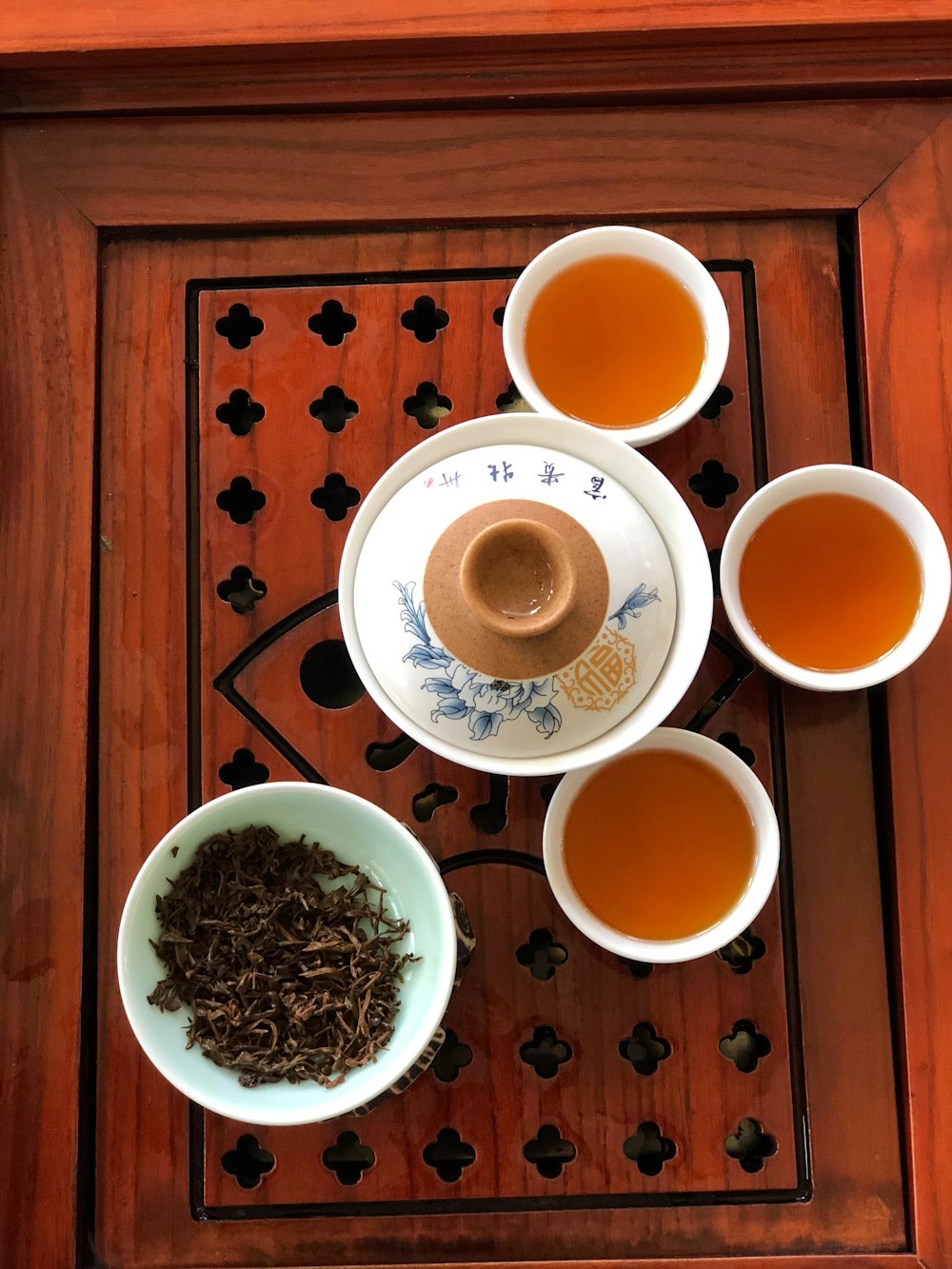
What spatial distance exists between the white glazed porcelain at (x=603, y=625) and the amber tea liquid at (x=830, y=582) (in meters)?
0.20

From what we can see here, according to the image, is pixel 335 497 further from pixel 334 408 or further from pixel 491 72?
pixel 491 72

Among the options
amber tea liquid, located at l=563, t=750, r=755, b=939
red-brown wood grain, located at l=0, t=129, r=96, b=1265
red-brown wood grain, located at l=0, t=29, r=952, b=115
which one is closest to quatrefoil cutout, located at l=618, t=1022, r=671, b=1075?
amber tea liquid, located at l=563, t=750, r=755, b=939

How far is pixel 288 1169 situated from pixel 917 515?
92 cm

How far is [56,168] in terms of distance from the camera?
1101mm

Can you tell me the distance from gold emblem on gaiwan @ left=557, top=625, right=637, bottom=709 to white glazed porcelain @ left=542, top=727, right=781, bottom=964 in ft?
0.54

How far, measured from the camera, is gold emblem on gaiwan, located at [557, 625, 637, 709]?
836 millimetres

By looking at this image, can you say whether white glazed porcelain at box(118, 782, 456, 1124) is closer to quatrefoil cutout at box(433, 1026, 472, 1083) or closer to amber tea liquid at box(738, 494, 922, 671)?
quatrefoil cutout at box(433, 1026, 472, 1083)

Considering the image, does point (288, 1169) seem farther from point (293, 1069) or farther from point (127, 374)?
point (127, 374)

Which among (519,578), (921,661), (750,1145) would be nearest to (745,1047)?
(750,1145)

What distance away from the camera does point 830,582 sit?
1046 mm

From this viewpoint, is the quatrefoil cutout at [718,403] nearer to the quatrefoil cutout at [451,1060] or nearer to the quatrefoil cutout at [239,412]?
the quatrefoil cutout at [239,412]

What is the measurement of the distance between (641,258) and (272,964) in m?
0.80

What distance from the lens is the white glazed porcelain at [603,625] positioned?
847 millimetres

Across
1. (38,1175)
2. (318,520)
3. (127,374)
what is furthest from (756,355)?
(38,1175)
